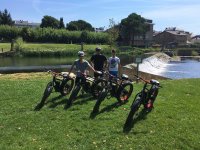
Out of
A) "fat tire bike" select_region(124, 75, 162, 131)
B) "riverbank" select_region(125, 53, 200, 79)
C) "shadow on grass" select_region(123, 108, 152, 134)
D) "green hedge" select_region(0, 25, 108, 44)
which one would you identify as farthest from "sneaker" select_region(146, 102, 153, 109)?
"green hedge" select_region(0, 25, 108, 44)

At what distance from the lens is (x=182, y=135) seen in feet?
32.3

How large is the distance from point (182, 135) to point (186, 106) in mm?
3518

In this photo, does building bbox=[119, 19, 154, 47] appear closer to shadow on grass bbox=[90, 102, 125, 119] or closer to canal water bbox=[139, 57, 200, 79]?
canal water bbox=[139, 57, 200, 79]

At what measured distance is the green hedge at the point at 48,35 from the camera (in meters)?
96.9

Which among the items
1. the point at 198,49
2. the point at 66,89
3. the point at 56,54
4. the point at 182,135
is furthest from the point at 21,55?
the point at 198,49

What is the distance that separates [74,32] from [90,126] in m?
98.9

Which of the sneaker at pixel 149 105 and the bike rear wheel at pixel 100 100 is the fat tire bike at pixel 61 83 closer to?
the bike rear wheel at pixel 100 100

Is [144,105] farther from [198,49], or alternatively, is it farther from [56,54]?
[198,49]

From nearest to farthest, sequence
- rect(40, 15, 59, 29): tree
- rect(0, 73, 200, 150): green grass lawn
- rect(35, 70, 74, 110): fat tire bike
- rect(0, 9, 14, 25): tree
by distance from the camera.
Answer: rect(0, 73, 200, 150): green grass lawn, rect(35, 70, 74, 110): fat tire bike, rect(0, 9, 14, 25): tree, rect(40, 15, 59, 29): tree

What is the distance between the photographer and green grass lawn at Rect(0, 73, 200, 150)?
912cm

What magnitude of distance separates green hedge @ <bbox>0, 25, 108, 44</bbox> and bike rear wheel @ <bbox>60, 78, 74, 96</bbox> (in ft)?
279

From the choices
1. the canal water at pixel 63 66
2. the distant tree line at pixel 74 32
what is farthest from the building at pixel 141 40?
the canal water at pixel 63 66

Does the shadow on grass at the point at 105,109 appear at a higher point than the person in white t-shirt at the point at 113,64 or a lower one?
lower

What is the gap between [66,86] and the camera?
1418 centimetres
